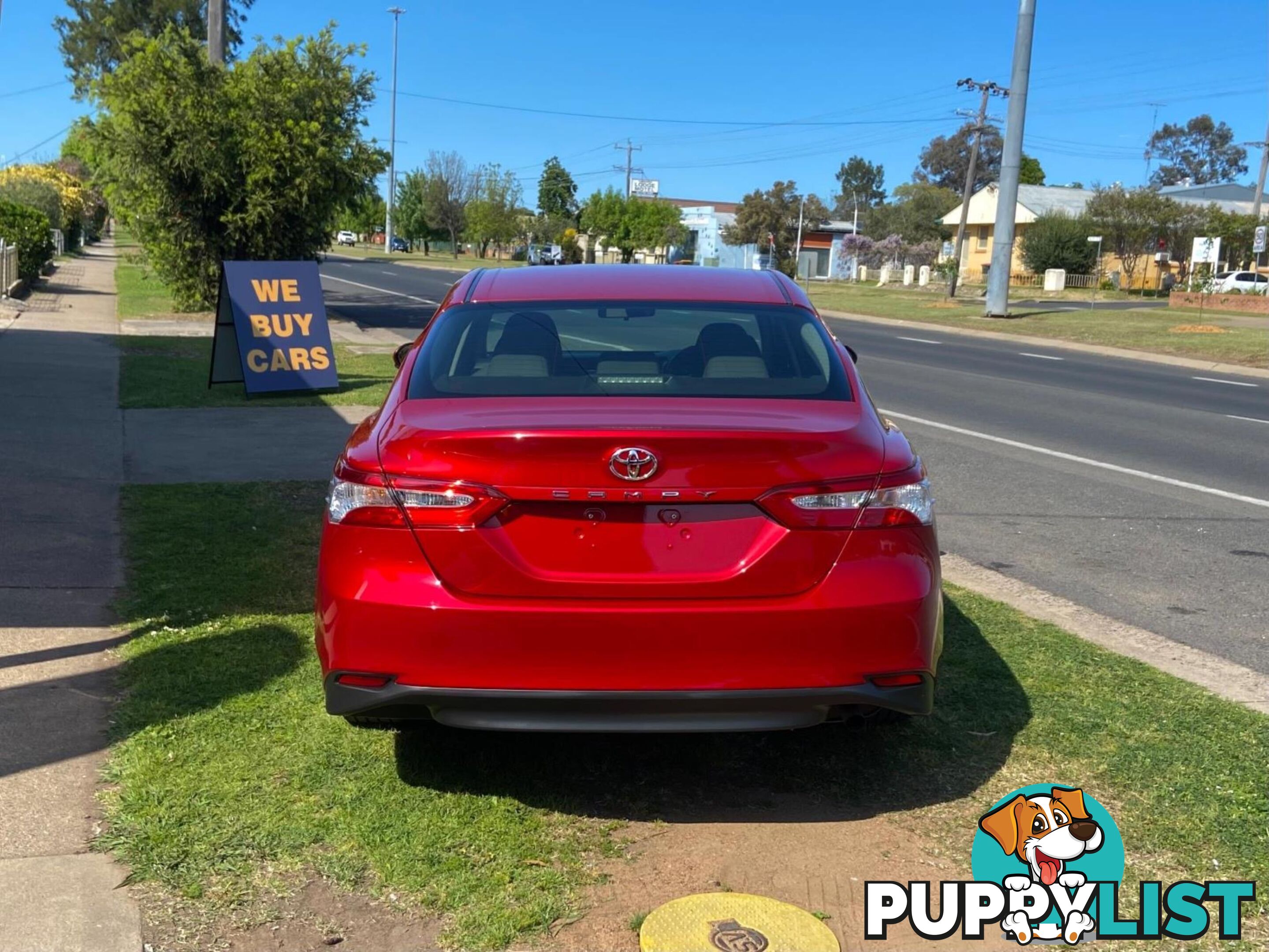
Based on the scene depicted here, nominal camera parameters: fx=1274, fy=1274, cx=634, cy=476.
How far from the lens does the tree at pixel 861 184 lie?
494ft

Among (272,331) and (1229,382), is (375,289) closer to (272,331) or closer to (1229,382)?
(1229,382)

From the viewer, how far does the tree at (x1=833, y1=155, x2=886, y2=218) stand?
150m

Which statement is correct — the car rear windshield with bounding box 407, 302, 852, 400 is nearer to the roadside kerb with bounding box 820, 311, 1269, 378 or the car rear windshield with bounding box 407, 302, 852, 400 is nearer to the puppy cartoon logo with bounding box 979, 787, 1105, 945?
the puppy cartoon logo with bounding box 979, 787, 1105, 945

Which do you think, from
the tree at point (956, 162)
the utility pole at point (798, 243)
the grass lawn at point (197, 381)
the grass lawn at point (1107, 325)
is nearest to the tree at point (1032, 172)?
the tree at point (956, 162)

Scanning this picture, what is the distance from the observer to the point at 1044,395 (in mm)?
15914

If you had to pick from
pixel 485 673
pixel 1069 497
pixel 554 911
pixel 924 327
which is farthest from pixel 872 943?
pixel 924 327

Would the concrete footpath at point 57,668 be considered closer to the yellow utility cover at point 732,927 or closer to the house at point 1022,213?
the yellow utility cover at point 732,927

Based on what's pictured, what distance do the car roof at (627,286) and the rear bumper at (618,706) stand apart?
1.73 m

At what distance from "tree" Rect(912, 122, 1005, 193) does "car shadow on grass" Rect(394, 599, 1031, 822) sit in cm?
11997

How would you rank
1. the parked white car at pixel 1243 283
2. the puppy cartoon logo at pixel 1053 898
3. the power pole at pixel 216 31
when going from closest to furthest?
the puppy cartoon logo at pixel 1053 898
the power pole at pixel 216 31
the parked white car at pixel 1243 283

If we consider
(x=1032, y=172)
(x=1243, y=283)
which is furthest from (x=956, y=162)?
(x=1243, y=283)

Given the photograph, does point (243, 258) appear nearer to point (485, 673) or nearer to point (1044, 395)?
point (1044, 395)

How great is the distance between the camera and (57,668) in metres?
4.84

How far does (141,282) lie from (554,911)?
3164 cm
